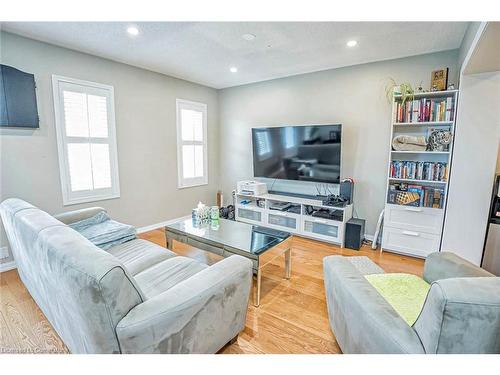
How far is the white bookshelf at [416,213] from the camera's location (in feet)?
9.50

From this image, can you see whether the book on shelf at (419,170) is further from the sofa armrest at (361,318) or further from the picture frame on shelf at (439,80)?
the sofa armrest at (361,318)

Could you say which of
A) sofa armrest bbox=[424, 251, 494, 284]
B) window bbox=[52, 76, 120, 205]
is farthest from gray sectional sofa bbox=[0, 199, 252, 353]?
window bbox=[52, 76, 120, 205]

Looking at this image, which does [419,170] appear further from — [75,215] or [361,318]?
[75,215]

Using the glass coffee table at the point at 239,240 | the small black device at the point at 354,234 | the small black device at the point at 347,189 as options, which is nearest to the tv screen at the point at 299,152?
the small black device at the point at 347,189

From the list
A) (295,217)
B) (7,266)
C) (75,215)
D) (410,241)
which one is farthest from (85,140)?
(410,241)

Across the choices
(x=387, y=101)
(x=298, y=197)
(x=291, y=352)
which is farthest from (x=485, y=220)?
(x=291, y=352)

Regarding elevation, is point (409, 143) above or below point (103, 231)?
above

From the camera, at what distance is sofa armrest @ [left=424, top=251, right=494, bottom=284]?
4.96ft

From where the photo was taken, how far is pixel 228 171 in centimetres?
505

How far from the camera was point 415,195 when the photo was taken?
9.87ft

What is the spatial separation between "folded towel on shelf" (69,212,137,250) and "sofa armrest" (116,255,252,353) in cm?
130

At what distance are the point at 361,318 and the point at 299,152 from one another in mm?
2823

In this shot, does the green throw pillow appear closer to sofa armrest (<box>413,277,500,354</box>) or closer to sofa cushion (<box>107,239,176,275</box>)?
sofa armrest (<box>413,277,500,354</box>)

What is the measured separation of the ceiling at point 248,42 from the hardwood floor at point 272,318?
2441mm
